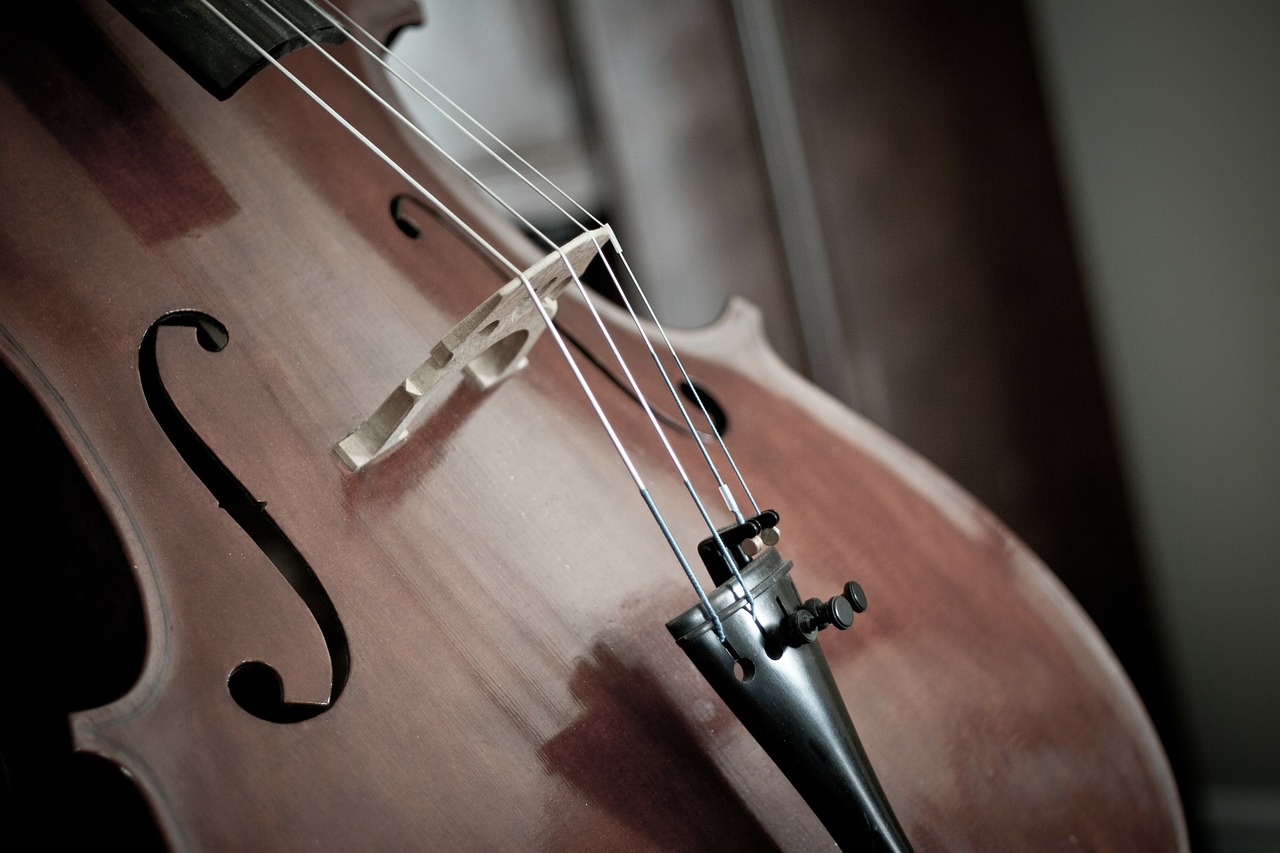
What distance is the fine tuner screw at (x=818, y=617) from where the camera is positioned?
440mm

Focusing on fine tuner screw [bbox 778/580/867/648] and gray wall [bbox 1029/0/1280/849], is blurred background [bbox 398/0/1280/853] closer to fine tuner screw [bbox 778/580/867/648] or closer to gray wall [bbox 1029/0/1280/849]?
gray wall [bbox 1029/0/1280/849]

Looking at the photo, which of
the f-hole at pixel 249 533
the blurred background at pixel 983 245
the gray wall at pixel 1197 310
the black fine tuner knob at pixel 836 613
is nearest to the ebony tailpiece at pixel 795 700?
the black fine tuner knob at pixel 836 613

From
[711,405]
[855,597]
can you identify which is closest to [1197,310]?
[711,405]

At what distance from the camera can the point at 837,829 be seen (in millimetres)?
444

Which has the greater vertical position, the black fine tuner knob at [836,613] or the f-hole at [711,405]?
the f-hole at [711,405]

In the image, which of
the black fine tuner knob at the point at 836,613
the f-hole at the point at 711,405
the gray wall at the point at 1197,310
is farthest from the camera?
the gray wall at the point at 1197,310

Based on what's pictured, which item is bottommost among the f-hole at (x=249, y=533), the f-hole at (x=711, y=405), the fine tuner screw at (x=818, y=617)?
the f-hole at (x=249, y=533)

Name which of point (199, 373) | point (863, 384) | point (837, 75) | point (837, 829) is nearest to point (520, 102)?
point (837, 75)

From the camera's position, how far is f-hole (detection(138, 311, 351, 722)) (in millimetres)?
450

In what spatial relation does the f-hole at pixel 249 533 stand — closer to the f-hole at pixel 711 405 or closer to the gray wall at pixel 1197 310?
the f-hole at pixel 711 405

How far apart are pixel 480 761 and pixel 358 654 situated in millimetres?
87

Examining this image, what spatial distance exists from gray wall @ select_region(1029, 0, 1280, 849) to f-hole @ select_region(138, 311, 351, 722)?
3.71ft

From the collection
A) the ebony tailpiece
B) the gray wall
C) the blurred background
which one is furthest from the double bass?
the gray wall

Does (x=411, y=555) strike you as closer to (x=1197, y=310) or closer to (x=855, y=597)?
(x=855, y=597)
